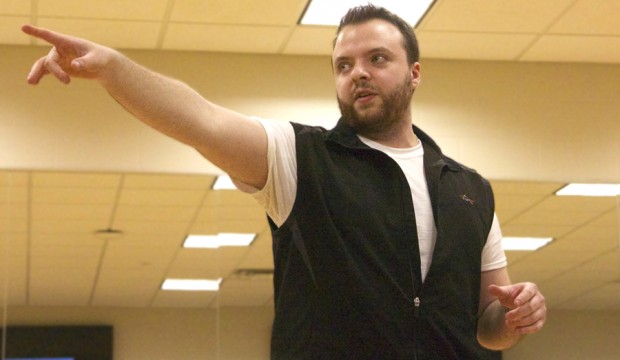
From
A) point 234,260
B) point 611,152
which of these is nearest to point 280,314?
point 234,260

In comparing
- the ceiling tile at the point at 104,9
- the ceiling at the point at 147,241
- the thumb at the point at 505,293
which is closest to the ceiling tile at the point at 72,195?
the ceiling at the point at 147,241

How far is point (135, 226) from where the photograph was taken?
4.42 meters

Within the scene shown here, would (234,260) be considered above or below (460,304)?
above

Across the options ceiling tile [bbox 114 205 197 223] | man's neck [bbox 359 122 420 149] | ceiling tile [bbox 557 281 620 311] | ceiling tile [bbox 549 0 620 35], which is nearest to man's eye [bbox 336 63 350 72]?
man's neck [bbox 359 122 420 149]

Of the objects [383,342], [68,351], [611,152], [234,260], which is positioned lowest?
[383,342]

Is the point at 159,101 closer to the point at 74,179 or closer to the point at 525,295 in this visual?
the point at 525,295

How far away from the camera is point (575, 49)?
14.8 feet

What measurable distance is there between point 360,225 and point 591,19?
3039mm

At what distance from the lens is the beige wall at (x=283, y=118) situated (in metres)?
4.17

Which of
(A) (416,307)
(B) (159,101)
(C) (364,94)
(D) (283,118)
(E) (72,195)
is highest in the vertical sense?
(D) (283,118)

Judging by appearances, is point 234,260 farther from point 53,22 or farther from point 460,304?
point 460,304

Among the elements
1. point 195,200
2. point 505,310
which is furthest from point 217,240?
point 505,310

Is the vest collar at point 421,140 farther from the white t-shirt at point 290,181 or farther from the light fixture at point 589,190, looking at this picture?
the light fixture at point 589,190

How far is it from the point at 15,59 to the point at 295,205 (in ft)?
10.3
